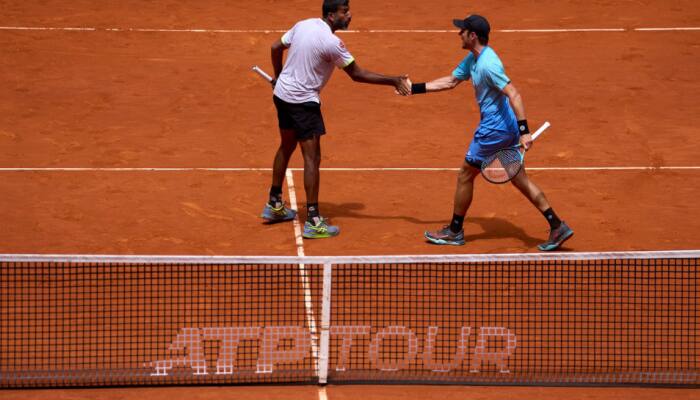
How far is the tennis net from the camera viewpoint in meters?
8.11

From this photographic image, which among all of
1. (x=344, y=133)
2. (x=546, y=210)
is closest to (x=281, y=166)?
(x=546, y=210)

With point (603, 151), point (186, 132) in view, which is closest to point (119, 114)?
point (186, 132)

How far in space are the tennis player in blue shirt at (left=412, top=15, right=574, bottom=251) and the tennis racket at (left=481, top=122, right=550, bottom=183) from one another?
0.08 meters

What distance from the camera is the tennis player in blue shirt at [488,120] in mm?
9891

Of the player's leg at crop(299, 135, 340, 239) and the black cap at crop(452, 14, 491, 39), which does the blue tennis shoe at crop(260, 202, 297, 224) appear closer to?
the player's leg at crop(299, 135, 340, 239)

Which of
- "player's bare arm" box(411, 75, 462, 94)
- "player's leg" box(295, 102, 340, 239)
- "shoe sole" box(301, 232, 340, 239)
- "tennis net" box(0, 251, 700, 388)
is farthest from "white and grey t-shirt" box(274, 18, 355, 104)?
"tennis net" box(0, 251, 700, 388)

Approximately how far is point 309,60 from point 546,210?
94.2 inches

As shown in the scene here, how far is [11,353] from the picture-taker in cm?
834

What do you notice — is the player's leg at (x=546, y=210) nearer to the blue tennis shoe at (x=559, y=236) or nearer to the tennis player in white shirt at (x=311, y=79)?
the blue tennis shoe at (x=559, y=236)

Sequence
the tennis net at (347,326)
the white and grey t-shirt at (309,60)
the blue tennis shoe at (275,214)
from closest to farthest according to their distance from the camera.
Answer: the tennis net at (347,326) → the white and grey t-shirt at (309,60) → the blue tennis shoe at (275,214)

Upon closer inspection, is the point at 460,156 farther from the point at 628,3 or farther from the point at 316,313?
the point at 628,3

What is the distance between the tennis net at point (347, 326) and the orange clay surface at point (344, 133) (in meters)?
0.21

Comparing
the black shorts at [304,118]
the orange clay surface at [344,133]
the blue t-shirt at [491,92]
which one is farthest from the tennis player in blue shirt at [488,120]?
the black shorts at [304,118]

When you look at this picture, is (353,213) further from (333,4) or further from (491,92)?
(333,4)
